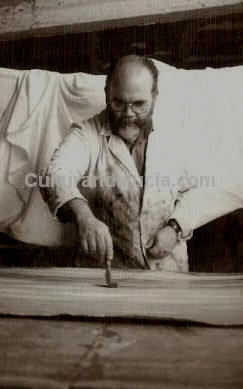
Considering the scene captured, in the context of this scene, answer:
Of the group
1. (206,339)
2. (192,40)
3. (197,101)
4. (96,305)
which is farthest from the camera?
(192,40)

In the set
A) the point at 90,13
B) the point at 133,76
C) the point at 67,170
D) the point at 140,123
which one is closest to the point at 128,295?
the point at 67,170

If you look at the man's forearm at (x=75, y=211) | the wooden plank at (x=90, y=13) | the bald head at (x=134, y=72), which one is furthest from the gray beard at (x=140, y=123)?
the wooden plank at (x=90, y=13)

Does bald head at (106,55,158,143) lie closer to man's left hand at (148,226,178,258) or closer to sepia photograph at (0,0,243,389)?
sepia photograph at (0,0,243,389)

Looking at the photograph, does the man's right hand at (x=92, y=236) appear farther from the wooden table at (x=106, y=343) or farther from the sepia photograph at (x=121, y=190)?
the wooden table at (x=106, y=343)

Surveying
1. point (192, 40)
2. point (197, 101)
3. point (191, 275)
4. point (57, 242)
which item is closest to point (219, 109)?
point (197, 101)

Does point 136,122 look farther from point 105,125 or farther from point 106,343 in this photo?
point 106,343

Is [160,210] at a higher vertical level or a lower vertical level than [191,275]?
higher

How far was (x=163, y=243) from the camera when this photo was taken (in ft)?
10.00

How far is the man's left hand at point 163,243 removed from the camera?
3039 millimetres

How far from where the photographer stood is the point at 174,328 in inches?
107

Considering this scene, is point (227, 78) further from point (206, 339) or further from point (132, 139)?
point (206, 339)

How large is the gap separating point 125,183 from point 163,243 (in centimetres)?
45

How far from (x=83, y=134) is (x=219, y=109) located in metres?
0.90

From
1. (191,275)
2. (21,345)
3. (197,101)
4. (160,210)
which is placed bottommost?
(21,345)
